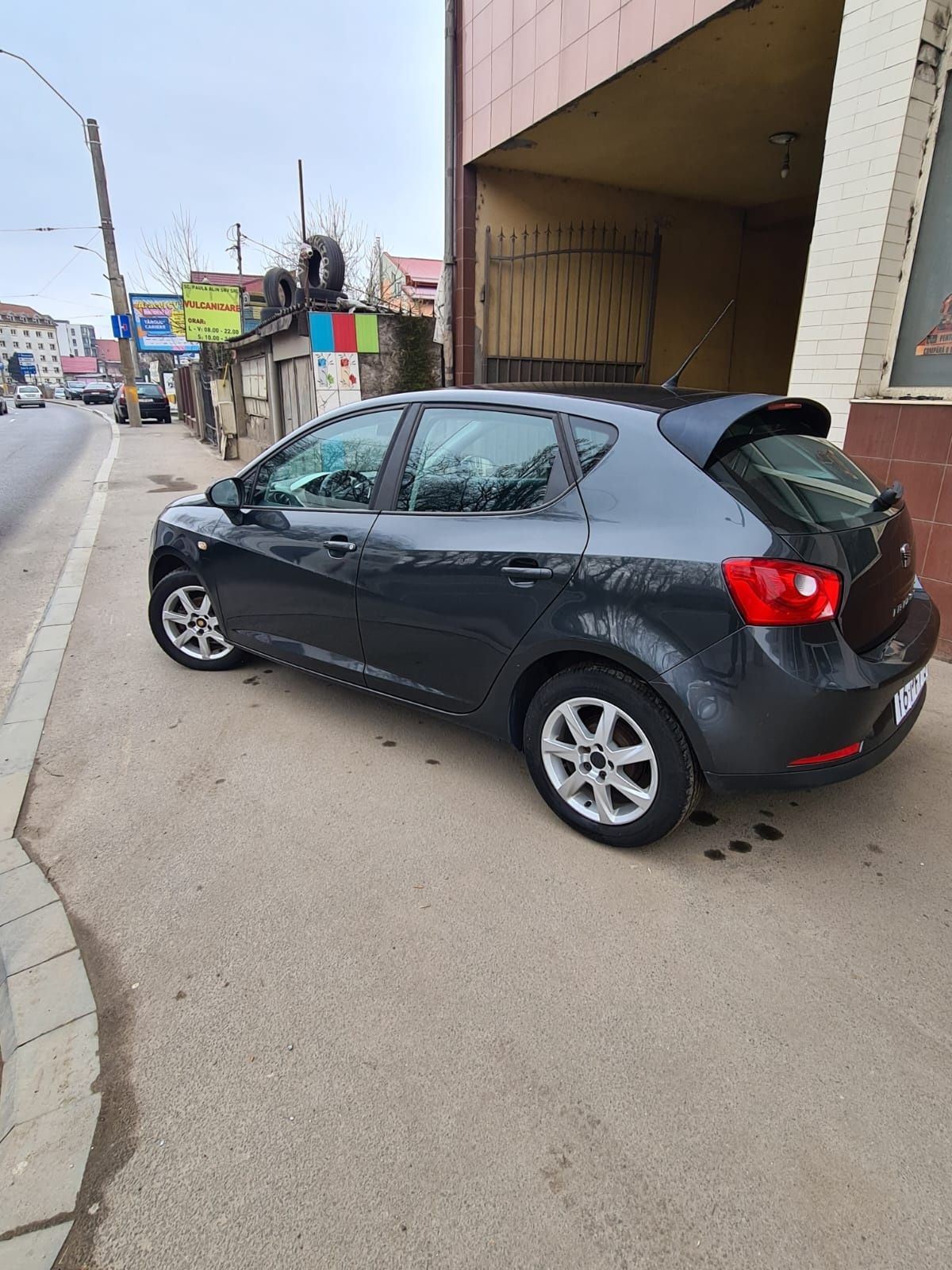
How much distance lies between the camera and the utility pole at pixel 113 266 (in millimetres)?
22125

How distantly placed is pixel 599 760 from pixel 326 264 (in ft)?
30.9

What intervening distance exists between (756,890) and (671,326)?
958cm

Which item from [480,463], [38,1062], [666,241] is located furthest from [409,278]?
[38,1062]

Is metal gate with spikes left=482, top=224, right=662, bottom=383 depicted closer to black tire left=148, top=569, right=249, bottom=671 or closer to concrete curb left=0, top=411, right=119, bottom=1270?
black tire left=148, top=569, right=249, bottom=671

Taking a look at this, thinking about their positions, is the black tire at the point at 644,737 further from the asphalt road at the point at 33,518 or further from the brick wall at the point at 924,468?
the asphalt road at the point at 33,518

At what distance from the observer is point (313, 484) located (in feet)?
12.3

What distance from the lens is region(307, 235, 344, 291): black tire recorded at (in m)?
9.97

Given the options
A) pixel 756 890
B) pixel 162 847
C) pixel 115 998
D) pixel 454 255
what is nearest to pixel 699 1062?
pixel 756 890

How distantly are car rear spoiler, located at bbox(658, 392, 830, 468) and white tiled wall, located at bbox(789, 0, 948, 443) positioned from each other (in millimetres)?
2293

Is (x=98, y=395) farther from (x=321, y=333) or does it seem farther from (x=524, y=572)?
(x=524, y=572)

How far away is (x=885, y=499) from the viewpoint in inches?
109

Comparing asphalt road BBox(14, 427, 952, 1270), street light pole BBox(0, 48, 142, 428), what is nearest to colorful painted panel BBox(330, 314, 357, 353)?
asphalt road BBox(14, 427, 952, 1270)

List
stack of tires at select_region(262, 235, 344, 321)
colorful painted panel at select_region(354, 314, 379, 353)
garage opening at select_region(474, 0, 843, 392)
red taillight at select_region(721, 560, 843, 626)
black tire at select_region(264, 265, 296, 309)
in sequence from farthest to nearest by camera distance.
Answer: black tire at select_region(264, 265, 296, 309) → stack of tires at select_region(262, 235, 344, 321) → colorful painted panel at select_region(354, 314, 379, 353) → garage opening at select_region(474, 0, 843, 392) → red taillight at select_region(721, 560, 843, 626)

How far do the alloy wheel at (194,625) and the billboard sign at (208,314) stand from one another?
46.4 feet
